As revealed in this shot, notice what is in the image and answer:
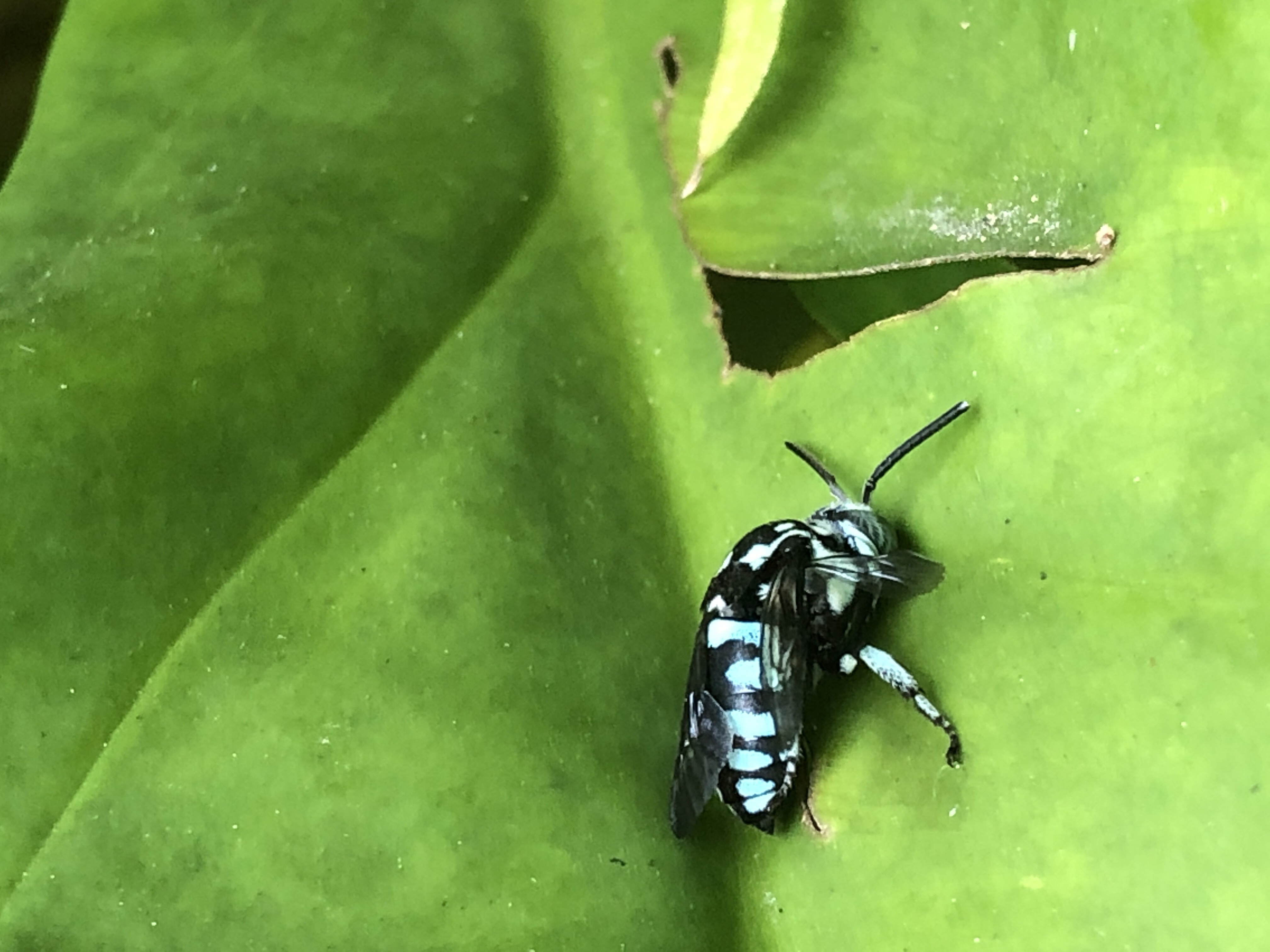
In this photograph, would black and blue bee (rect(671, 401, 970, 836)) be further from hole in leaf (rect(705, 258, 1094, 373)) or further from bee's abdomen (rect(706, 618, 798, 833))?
hole in leaf (rect(705, 258, 1094, 373))

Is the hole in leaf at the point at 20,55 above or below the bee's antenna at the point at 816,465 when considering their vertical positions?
above

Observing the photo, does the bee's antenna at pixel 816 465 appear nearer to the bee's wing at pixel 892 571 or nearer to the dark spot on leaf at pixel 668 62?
the bee's wing at pixel 892 571

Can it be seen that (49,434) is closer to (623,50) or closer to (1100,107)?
(623,50)

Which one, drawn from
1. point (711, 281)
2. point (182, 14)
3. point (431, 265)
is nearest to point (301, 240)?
point (431, 265)

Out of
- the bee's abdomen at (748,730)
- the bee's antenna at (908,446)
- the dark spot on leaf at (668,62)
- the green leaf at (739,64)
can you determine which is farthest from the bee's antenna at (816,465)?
the dark spot on leaf at (668,62)

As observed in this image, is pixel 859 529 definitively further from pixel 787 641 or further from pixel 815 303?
pixel 815 303
